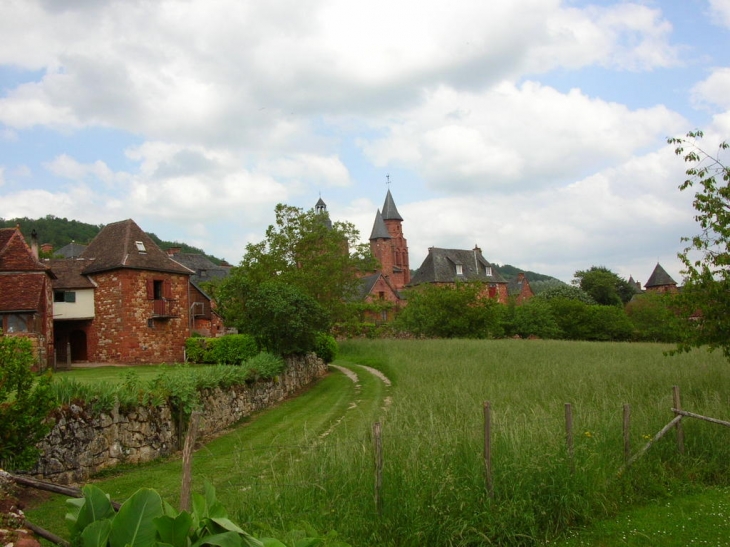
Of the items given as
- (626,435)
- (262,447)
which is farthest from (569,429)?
(262,447)

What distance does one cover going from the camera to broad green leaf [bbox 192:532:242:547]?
12.3 feet

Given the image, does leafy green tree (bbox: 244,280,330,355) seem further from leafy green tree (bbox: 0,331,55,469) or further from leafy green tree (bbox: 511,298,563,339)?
leafy green tree (bbox: 511,298,563,339)

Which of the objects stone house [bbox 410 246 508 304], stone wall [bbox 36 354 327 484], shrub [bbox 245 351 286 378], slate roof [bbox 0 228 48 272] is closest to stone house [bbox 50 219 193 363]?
slate roof [bbox 0 228 48 272]

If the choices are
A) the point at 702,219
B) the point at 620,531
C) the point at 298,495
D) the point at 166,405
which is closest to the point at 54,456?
the point at 166,405

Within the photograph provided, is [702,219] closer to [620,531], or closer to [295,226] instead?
[620,531]

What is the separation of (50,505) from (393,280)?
243 ft

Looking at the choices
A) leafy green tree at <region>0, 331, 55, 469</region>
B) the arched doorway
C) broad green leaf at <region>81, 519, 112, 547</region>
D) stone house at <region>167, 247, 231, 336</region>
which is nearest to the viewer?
broad green leaf at <region>81, 519, 112, 547</region>

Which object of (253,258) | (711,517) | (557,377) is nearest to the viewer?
(711,517)

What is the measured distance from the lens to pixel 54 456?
10.4 m

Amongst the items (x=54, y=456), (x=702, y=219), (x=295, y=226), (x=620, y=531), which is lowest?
(x=620, y=531)

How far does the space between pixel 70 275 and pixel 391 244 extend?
56244 mm

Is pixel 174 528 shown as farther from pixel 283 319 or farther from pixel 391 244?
pixel 391 244

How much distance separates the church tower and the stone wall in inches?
2552

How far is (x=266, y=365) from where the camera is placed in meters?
19.7
